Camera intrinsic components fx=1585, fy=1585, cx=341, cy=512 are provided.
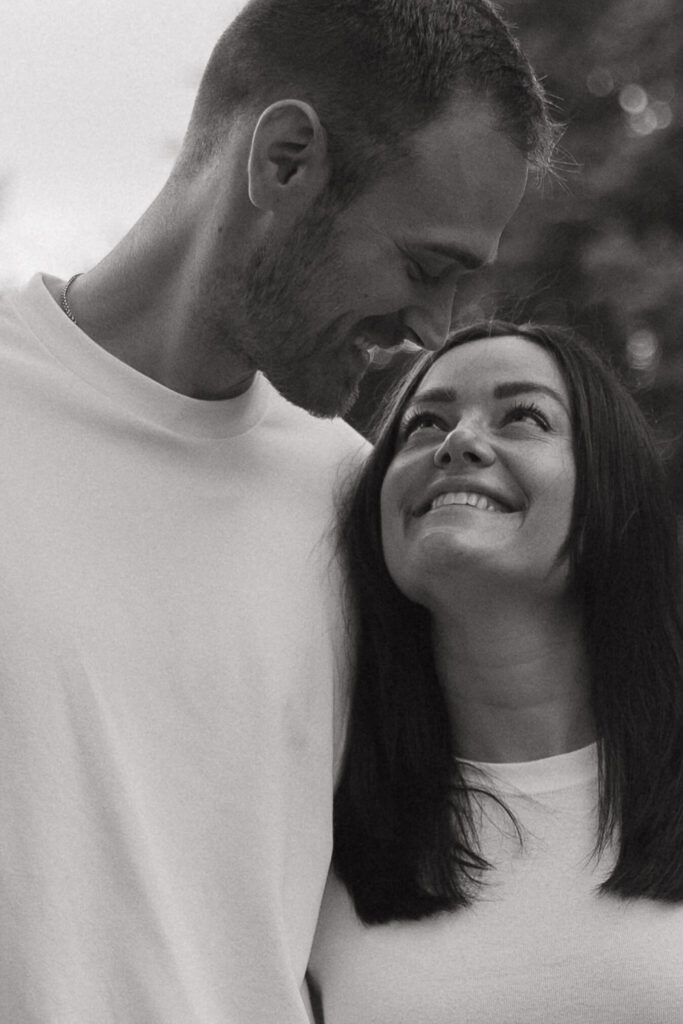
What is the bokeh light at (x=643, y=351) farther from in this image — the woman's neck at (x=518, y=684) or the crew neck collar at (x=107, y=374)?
the crew neck collar at (x=107, y=374)

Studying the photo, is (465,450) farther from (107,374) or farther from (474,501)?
(107,374)

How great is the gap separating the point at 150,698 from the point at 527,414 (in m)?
0.95

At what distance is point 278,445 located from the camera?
3.18 metres

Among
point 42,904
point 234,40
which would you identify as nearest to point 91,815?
point 42,904

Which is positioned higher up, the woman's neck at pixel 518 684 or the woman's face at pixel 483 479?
the woman's face at pixel 483 479

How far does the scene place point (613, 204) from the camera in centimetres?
775

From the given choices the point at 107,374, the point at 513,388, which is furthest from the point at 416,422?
the point at 107,374

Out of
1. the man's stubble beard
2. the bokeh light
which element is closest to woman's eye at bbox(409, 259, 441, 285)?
the man's stubble beard

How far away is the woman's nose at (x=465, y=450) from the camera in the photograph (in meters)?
3.03

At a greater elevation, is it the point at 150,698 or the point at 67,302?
the point at 67,302

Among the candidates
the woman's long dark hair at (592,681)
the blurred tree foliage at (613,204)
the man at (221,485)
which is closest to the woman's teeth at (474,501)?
the woman's long dark hair at (592,681)

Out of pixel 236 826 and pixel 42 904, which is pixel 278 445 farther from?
pixel 42 904

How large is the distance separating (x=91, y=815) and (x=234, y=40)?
4.95 feet

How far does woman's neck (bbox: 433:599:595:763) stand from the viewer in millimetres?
3158
